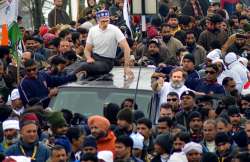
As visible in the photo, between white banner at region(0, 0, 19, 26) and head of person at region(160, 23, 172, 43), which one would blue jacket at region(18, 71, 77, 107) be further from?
head of person at region(160, 23, 172, 43)

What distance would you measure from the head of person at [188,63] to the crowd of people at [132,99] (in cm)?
2

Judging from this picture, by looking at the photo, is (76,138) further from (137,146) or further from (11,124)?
(11,124)

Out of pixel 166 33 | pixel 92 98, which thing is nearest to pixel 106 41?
pixel 92 98

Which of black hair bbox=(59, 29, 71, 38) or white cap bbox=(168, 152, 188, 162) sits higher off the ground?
black hair bbox=(59, 29, 71, 38)

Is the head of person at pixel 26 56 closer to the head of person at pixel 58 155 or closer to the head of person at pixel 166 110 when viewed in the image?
the head of person at pixel 166 110

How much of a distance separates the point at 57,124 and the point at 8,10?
4914 mm

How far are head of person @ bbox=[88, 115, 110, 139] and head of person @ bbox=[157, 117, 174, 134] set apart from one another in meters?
1.08

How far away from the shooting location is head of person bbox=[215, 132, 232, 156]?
64.2ft

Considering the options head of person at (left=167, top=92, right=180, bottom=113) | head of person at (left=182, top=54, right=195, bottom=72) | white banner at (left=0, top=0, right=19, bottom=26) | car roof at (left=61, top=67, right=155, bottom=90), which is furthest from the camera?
white banner at (left=0, top=0, right=19, bottom=26)

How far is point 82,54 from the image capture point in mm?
26531

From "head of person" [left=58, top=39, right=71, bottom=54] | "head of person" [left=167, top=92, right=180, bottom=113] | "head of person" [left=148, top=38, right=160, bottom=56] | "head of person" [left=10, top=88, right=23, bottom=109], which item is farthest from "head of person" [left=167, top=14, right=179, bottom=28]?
"head of person" [left=167, top=92, right=180, bottom=113]

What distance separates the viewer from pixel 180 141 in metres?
19.8

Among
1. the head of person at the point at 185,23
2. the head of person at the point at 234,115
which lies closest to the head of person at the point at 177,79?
the head of person at the point at 234,115

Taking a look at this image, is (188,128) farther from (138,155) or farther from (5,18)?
(5,18)
